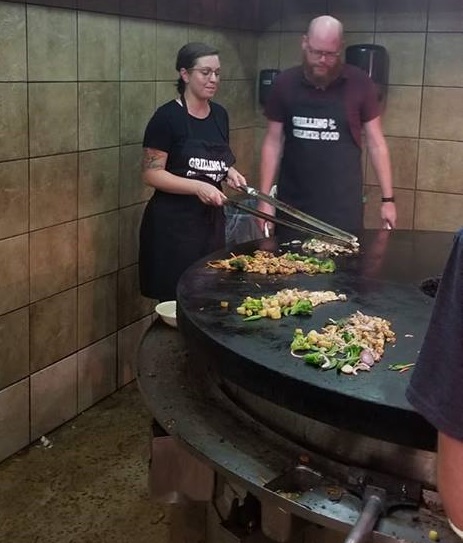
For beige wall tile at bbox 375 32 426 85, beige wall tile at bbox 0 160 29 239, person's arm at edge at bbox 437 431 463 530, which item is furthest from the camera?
beige wall tile at bbox 375 32 426 85

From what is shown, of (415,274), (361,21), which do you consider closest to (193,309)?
(415,274)

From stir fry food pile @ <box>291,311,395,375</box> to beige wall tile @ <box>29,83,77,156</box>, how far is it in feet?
4.96

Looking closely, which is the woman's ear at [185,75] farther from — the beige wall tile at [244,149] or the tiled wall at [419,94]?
the tiled wall at [419,94]

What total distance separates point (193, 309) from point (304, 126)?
162 cm

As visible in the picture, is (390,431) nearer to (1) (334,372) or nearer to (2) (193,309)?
(1) (334,372)

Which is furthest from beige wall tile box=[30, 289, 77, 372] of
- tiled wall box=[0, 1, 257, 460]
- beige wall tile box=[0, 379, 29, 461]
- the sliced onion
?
the sliced onion

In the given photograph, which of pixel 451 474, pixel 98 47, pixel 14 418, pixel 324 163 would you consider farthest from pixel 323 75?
pixel 451 474

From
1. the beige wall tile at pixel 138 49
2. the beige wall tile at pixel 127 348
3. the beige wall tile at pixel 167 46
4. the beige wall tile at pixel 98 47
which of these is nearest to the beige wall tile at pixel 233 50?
the beige wall tile at pixel 167 46

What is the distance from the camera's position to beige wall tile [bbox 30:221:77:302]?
9.32ft

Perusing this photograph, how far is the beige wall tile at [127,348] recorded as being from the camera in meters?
3.46

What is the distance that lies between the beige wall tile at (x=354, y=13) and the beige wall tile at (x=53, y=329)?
2.14 m

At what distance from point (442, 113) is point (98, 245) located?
6.44 ft

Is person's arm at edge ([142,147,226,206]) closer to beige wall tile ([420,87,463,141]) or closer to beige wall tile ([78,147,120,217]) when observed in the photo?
beige wall tile ([78,147,120,217])

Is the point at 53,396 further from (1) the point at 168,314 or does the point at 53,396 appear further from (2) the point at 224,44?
(2) the point at 224,44
